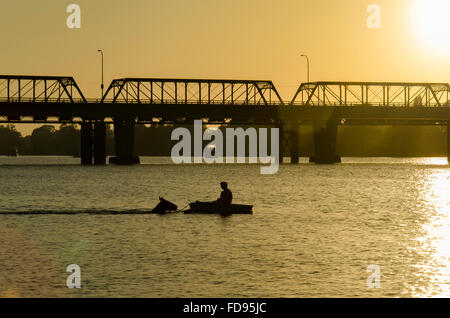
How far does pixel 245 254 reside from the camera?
46938mm

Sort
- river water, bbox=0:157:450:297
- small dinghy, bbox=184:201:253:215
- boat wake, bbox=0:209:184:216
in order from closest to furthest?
river water, bbox=0:157:450:297
small dinghy, bbox=184:201:253:215
boat wake, bbox=0:209:184:216

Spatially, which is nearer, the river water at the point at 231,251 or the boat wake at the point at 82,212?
the river water at the point at 231,251

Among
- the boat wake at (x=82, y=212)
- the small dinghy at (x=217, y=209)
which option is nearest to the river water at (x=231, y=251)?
the small dinghy at (x=217, y=209)

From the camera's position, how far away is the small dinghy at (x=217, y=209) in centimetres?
6644

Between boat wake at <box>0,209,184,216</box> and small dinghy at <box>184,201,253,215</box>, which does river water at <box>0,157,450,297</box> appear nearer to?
small dinghy at <box>184,201,253,215</box>

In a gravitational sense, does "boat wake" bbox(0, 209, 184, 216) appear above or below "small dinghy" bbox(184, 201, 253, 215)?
below

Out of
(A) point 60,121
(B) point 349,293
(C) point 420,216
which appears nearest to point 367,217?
(C) point 420,216

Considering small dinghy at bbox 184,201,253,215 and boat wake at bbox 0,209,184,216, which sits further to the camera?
boat wake at bbox 0,209,184,216

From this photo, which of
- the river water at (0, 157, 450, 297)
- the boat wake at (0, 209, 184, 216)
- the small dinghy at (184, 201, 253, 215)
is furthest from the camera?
the boat wake at (0, 209, 184, 216)

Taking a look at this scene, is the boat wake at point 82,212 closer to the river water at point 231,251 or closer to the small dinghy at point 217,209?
the river water at point 231,251

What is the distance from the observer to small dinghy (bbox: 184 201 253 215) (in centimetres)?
6644

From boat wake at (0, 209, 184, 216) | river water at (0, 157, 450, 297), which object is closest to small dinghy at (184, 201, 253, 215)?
river water at (0, 157, 450, 297)

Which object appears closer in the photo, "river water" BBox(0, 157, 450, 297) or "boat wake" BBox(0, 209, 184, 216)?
"river water" BBox(0, 157, 450, 297)
